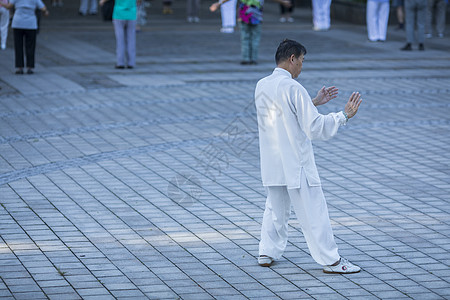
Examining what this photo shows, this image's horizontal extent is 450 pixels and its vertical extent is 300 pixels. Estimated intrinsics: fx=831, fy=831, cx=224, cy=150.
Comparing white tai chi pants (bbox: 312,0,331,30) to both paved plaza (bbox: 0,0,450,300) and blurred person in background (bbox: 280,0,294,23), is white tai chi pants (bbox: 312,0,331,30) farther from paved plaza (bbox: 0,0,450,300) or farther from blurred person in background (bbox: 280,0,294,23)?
paved plaza (bbox: 0,0,450,300)

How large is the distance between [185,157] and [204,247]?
10.1ft

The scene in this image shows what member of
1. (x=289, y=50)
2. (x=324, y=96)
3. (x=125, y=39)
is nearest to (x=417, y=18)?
(x=125, y=39)

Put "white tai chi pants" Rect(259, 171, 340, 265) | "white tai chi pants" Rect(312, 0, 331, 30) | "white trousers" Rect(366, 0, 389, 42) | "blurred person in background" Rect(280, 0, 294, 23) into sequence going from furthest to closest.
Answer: "blurred person in background" Rect(280, 0, 294, 23) → "white tai chi pants" Rect(312, 0, 331, 30) → "white trousers" Rect(366, 0, 389, 42) → "white tai chi pants" Rect(259, 171, 340, 265)

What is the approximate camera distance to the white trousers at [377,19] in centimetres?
2058

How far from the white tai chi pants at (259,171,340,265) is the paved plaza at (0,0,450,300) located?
171mm

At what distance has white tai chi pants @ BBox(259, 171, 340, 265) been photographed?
5750mm

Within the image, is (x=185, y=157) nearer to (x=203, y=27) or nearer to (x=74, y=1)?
(x=203, y=27)

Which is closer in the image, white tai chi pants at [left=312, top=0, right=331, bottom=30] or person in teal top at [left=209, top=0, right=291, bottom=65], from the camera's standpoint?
person in teal top at [left=209, top=0, right=291, bottom=65]

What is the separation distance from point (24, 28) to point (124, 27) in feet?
6.45

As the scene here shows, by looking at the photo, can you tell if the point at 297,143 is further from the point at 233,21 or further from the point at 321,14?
the point at 321,14

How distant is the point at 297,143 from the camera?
571cm

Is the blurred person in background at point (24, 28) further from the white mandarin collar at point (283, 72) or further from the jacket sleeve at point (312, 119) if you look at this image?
the jacket sleeve at point (312, 119)

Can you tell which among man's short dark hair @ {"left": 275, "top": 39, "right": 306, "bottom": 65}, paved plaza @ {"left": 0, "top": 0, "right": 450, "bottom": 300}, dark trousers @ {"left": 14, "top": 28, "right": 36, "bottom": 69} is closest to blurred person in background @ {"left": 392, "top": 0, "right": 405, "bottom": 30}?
paved plaza @ {"left": 0, "top": 0, "right": 450, "bottom": 300}

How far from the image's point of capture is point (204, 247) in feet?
21.3
